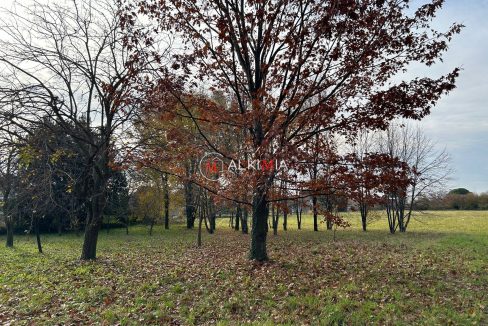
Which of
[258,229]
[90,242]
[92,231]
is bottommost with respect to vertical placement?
[90,242]

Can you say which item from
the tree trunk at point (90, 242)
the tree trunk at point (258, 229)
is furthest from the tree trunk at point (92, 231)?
the tree trunk at point (258, 229)

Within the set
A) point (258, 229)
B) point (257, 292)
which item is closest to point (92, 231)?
point (258, 229)

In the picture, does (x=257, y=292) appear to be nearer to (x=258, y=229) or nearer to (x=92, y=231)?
(x=258, y=229)

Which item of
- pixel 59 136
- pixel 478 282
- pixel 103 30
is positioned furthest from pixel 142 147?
pixel 478 282

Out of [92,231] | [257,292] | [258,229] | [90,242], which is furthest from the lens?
[92,231]

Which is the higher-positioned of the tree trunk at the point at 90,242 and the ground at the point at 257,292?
the tree trunk at the point at 90,242

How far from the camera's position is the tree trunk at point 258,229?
321 inches

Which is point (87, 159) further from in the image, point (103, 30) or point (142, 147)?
point (103, 30)

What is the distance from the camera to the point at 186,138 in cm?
840

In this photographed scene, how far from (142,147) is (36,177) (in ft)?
9.93

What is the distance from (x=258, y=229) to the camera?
27.2 feet

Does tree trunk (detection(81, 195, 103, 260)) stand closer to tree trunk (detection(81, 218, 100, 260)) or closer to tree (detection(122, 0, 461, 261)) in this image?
tree trunk (detection(81, 218, 100, 260))

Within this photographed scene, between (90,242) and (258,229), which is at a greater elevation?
(258,229)

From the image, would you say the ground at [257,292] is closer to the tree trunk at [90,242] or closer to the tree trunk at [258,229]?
Answer: the tree trunk at [258,229]
